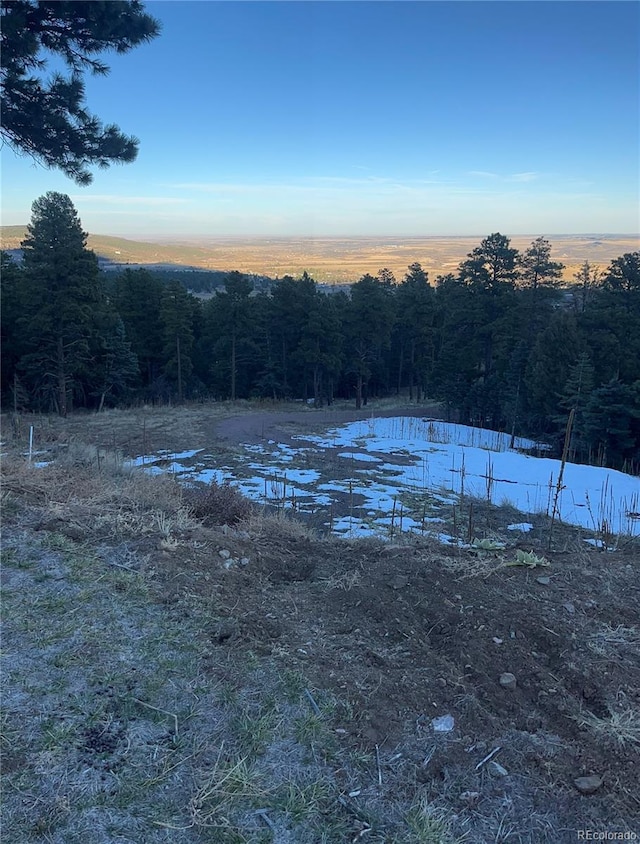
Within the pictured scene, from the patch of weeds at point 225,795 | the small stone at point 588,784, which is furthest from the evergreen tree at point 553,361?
the patch of weeds at point 225,795

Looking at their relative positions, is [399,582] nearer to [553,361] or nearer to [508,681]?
[508,681]

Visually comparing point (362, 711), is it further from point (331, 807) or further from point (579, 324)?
point (579, 324)

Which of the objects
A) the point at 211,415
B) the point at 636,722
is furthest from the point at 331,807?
the point at 211,415

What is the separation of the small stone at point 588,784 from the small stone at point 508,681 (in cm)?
52

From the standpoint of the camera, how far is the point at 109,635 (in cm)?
287

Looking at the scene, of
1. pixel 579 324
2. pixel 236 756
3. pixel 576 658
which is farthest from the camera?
pixel 579 324

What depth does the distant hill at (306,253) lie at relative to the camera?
78875 mm

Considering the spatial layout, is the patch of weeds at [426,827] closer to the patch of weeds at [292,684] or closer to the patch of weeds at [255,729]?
the patch of weeds at [255,729]

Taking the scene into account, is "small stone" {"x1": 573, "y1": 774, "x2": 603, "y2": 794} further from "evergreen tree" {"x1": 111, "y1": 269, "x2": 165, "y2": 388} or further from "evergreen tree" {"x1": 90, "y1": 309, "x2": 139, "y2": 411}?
"evergreen tree" {"x1": 111, "y1": 269, "x2": 165, "y2": 388}

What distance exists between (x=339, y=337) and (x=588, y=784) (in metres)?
28.9

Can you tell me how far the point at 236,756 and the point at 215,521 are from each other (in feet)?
9.44

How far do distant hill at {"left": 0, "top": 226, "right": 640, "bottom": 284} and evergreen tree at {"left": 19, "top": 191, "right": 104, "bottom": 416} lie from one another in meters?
48.3

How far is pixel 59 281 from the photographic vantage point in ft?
68.2

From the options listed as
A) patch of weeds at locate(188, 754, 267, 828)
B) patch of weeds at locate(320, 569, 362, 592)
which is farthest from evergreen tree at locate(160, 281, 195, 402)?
patch of weeds at locate(188, 754, 267, 828)
